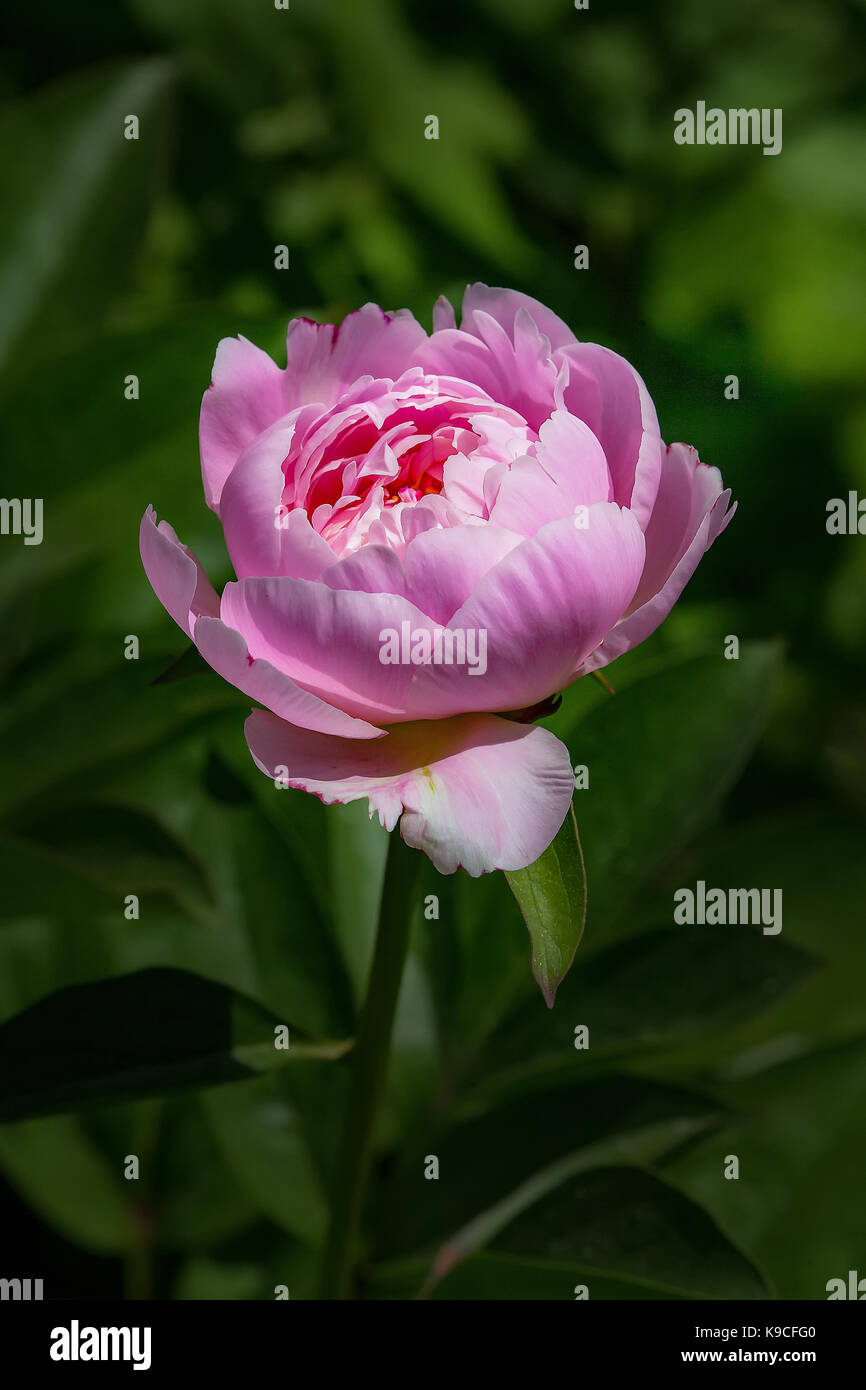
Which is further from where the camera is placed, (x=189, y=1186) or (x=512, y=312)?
(x=189, y=1186)

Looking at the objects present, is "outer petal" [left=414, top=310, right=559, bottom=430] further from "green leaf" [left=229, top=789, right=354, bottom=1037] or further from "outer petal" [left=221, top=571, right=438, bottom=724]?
"green leaf" [left=229, top=789, right=354, bottom=1037]

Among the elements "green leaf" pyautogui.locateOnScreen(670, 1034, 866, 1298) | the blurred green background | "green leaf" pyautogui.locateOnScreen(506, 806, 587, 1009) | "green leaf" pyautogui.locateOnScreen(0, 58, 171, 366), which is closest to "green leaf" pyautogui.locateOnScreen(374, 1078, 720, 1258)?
the blurred green background

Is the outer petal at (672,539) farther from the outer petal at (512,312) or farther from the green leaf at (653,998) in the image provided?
the green leaf at (653,998)

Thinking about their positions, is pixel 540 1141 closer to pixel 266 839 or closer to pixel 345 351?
pixel 266 839

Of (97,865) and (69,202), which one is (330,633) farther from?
(69,202)

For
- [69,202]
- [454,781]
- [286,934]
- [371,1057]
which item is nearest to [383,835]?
[286,934]

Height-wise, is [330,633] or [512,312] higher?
[512,312]

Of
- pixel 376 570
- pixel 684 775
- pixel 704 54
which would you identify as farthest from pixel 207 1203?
pixel 704 54

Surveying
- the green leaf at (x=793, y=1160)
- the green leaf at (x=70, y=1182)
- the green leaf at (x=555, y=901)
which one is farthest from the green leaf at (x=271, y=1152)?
the green leaf at (x=555, y=901)
